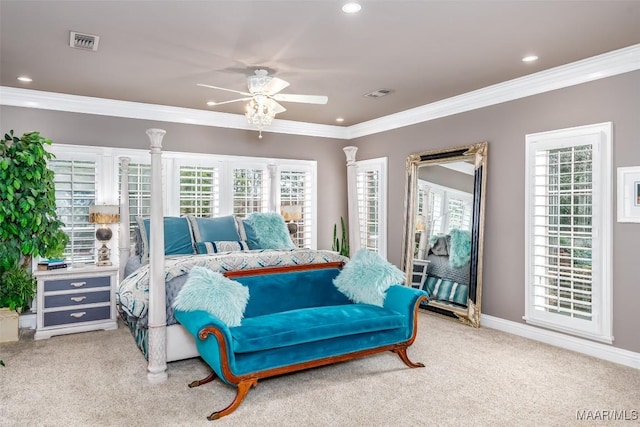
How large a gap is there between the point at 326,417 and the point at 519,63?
341cm

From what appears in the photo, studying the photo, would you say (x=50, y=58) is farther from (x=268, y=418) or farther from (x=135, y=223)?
(x=268, y=418)

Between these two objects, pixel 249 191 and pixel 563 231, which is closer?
pixel 563 231

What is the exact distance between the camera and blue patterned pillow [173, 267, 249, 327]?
304cm

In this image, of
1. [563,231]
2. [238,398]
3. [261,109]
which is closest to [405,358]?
[238,398]

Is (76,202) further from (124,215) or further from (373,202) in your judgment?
(373,202)

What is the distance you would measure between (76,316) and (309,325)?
2765 mm

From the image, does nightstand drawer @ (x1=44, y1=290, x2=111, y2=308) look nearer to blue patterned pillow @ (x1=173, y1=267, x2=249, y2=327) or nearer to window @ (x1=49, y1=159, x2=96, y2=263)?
window @ (x1=49, y1=159, x2=96, y2=263)

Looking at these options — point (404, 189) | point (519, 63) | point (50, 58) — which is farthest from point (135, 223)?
point (519, 63)

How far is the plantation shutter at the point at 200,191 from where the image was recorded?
5.67 m

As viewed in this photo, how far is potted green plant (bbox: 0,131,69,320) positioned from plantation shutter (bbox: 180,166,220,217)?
1552 millimetres

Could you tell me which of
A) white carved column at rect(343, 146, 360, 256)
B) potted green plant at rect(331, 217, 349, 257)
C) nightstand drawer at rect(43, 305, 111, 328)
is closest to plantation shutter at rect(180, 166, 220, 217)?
nightstand drawer at rect(43, 305, 111, 328)

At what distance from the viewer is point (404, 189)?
234 inches

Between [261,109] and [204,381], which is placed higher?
[261,109]

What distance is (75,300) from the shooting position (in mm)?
4453
